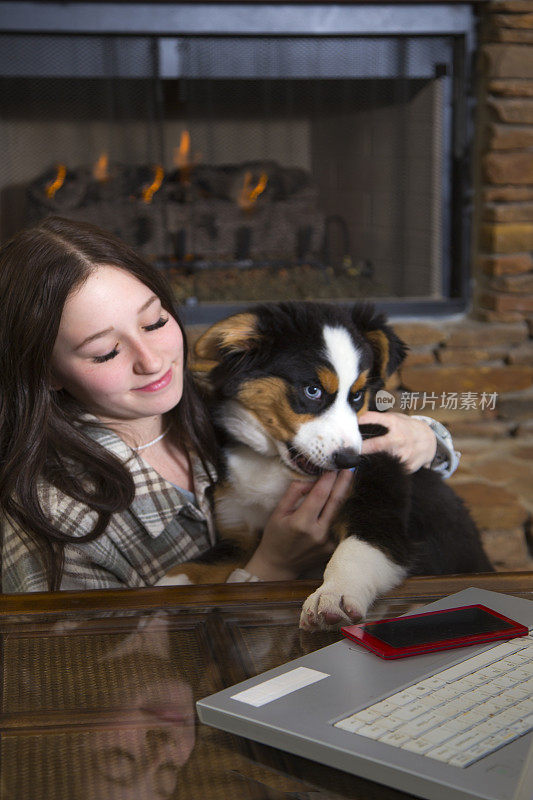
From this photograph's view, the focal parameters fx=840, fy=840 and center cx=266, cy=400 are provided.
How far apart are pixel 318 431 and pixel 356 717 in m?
0.76

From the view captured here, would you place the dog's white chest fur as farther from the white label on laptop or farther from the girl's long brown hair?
the white label on laptop

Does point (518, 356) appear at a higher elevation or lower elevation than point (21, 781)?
lower

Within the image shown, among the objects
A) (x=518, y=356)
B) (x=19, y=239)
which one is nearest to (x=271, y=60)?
(x=518, y=356)

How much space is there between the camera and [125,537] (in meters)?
1.40

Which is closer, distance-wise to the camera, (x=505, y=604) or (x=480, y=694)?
(x=480, y=694)

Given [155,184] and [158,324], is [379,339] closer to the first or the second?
[158,324]

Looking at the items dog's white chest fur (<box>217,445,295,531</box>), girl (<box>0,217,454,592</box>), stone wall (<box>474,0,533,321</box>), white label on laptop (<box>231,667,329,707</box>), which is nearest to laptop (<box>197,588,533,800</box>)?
white label on laptop (<box>231,667,329,707</box>)

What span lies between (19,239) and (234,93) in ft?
6.53

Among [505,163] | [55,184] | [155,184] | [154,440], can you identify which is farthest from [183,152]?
[154,440]

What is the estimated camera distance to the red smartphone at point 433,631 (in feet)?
2.39

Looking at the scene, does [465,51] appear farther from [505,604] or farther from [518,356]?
[505,604]

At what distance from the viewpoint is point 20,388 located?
1329 mm

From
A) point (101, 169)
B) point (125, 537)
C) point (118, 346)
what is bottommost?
point (125, 537)

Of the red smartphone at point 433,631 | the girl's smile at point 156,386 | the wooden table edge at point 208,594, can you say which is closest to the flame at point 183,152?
the girl's smile at point 156,386
